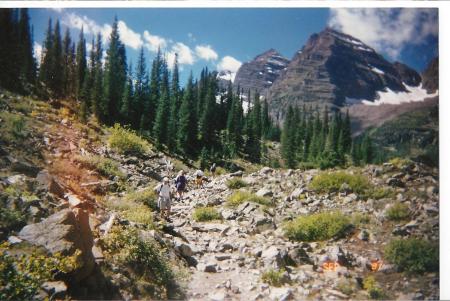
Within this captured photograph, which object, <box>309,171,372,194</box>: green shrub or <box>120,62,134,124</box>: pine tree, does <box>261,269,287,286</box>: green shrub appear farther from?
<box>120,62,134,124</box>: pine tree

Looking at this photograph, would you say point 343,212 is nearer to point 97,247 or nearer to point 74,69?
point 97,247

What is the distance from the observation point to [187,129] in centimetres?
1245

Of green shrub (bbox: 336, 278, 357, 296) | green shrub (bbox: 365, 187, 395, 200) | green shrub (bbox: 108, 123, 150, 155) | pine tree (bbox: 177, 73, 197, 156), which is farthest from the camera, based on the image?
pine tree (bbox: 177, 73, 197, 156)

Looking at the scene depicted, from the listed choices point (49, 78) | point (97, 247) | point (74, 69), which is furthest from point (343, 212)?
point (49, 78)

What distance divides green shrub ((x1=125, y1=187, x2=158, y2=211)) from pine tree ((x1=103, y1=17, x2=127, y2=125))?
8.15 ft

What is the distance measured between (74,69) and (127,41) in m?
2.02

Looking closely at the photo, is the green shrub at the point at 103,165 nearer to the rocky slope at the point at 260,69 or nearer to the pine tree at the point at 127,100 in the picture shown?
the pine tree at the point at 127,100

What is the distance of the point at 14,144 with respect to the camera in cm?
910

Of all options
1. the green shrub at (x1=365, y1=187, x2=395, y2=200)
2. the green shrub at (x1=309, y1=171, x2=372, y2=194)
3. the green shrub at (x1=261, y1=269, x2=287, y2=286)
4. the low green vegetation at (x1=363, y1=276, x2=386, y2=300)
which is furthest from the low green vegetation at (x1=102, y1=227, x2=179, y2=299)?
the green shrub at (x1=365, y1=187, x2=395, y2=200)

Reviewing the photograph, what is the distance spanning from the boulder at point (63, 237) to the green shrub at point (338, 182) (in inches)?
272

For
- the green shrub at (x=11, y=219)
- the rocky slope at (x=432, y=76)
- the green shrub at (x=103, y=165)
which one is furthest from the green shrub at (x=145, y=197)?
the rocky slope at (x=432, y=76)

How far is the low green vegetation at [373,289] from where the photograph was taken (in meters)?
7.01

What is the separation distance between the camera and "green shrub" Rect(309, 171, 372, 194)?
9.63 metres

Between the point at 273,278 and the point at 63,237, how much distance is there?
164 inches
